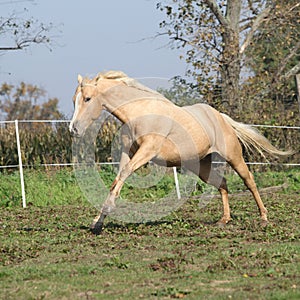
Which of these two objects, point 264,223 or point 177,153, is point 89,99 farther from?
point 264,223

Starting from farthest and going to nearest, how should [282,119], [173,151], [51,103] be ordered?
1. [51,103]
2. [282,119]
3. [173,151]

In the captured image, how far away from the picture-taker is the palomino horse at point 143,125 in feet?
26.6

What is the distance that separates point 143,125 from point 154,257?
217 centimetres

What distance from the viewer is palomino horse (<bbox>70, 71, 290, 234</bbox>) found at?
320 inches

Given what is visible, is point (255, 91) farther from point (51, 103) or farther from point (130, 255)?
Answer: point (51, 103)

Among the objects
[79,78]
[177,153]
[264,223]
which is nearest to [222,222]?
[264,223]

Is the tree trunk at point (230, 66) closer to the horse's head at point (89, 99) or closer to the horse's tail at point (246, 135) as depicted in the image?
the horse's tail at point (246, 135)

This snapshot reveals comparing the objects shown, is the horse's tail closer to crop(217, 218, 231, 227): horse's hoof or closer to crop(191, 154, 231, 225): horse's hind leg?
crop(191, 154, 231, 225): horse's hind leg

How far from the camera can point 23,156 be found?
1560 cm

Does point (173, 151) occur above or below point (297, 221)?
above

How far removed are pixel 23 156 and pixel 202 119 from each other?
7.44 metres

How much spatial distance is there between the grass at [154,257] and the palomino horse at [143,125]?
0.68 meters

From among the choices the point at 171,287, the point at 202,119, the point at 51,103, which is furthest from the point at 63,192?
the point at 51,103

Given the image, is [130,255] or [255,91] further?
[255,91]
